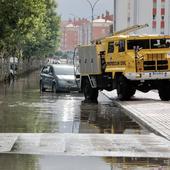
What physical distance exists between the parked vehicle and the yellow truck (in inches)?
216

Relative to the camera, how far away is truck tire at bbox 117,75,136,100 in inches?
1055

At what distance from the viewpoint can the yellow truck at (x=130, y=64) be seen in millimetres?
26500

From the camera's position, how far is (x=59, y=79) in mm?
35938

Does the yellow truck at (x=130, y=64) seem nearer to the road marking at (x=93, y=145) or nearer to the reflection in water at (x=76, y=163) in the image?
the road marking at (x=93, y=145)

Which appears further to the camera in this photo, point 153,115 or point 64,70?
point 64,70

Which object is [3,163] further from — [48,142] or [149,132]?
[149,132]

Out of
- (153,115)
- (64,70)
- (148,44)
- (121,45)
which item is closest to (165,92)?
(148,44)

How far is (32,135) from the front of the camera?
14094 mm

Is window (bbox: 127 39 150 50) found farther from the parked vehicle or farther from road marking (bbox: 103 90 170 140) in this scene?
the parked vehicle

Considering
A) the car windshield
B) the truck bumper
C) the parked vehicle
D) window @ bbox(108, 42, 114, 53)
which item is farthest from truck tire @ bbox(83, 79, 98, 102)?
the car windshield

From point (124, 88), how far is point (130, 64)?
3.47 ft

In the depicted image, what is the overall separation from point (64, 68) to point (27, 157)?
27122 millimetres

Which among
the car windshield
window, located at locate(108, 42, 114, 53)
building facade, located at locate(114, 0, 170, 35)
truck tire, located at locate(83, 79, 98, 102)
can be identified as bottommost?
truck tire, located at locate(83, 79, 98, 102)

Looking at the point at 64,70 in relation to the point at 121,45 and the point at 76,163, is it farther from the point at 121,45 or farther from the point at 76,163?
the point at 76,163
